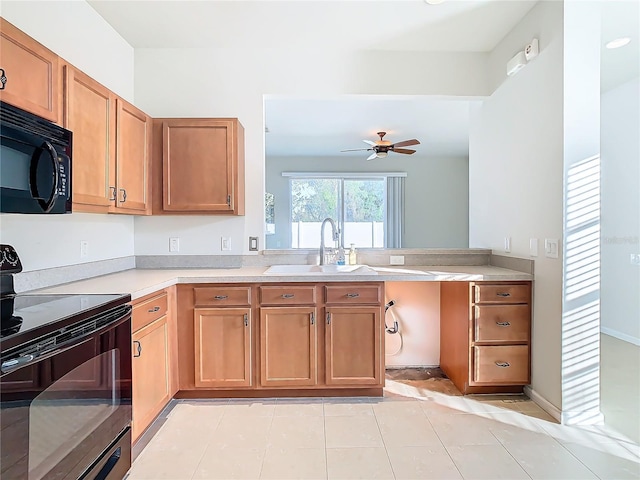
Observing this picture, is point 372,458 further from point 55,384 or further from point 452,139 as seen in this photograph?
point 452,139

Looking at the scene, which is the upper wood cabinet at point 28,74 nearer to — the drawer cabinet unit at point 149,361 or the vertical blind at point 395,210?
the drawer cabinet unit at point 149,361

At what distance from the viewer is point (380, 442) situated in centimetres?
210

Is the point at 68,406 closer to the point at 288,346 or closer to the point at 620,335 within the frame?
the point at 288,346

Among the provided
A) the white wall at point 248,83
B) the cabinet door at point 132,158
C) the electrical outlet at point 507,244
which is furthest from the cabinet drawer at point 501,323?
the cabinet door at point 132,158

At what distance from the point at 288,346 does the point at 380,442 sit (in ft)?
2.69

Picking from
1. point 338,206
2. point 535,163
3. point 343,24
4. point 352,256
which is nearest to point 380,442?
point 352,256

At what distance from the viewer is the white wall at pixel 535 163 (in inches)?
91.5

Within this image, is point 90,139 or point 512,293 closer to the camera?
point 90,139

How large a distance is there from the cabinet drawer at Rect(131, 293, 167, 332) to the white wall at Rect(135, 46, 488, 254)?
807 mm

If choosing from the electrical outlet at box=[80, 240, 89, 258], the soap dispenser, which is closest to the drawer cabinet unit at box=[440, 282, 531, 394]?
the soap dispenser

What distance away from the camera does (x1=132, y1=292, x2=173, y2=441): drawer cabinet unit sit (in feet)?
6.59

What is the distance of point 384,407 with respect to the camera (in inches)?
98.9

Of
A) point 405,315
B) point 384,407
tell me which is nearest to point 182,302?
point 384,407

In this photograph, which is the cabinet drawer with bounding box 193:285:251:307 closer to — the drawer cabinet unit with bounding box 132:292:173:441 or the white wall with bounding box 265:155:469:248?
the drawer cabinet unit with bounding box 132:292:173:441
